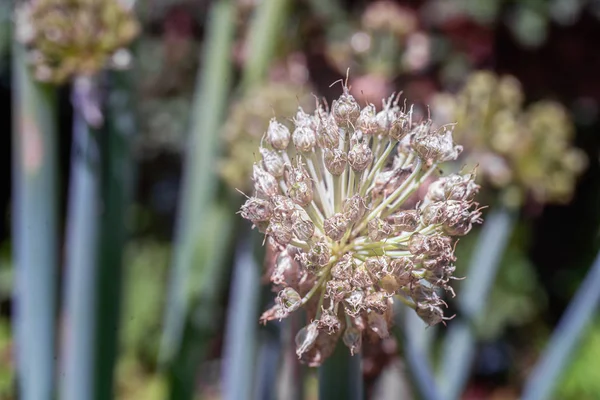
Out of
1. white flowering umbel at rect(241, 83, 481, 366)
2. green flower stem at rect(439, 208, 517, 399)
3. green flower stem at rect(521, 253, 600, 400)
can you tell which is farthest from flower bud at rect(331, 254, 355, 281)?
green flower stem at rect(439, 208, 517, 399)

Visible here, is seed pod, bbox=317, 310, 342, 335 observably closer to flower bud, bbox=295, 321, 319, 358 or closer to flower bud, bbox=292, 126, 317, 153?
flower bud, bbox=295, 321, 319, 358

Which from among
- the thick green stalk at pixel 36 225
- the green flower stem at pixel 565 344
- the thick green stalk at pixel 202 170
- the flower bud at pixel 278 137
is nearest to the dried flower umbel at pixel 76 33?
the thick green stalk at pixel 36 225

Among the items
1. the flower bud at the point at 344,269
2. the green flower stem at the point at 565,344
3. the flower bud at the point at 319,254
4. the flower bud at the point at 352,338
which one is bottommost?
the green flower stem at the point at 565,344

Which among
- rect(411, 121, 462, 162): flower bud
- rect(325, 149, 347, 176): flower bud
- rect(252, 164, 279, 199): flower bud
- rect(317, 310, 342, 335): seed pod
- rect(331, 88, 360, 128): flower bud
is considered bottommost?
rect(317, 310, 342, 335): seed pod

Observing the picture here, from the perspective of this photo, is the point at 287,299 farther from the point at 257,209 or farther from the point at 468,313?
the point at 468,313

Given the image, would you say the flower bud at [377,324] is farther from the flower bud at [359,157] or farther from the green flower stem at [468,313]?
the green flower stem at [468,313]
